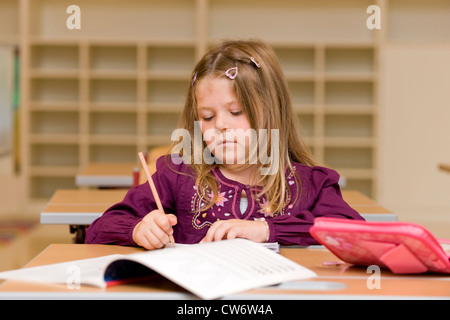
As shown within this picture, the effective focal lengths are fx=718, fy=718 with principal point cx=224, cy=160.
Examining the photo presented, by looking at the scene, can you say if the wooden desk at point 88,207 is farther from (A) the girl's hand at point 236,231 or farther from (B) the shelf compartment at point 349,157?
(B) the shelf compartment at point 349,157

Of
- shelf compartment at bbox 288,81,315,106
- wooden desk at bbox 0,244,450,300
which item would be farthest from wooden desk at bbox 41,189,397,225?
shelf compartment at bbox 288,81,315,106

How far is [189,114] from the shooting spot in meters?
1.80

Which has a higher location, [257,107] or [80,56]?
[80,56]

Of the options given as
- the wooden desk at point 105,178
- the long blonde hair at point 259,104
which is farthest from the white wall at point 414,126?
the long blonde hair at point 259,104

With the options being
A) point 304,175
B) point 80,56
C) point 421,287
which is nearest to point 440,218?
point 80,56

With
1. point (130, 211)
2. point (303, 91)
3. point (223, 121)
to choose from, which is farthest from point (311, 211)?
point (303, 91)

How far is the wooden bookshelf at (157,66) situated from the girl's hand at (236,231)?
16.6ft

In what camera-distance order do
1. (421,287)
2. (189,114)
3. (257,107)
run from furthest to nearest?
(189,114), (257,107), (421,287)

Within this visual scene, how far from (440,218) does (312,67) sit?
5.90 feet

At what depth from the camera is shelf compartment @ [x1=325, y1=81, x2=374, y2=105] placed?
658 centimetres

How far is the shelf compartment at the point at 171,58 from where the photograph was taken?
6660 mm

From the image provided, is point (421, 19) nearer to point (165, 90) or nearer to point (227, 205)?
point (165, 90)

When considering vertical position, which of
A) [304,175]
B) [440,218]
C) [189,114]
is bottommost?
[440,218]

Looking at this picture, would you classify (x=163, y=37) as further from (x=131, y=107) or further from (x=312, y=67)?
(x=312, y=67)
